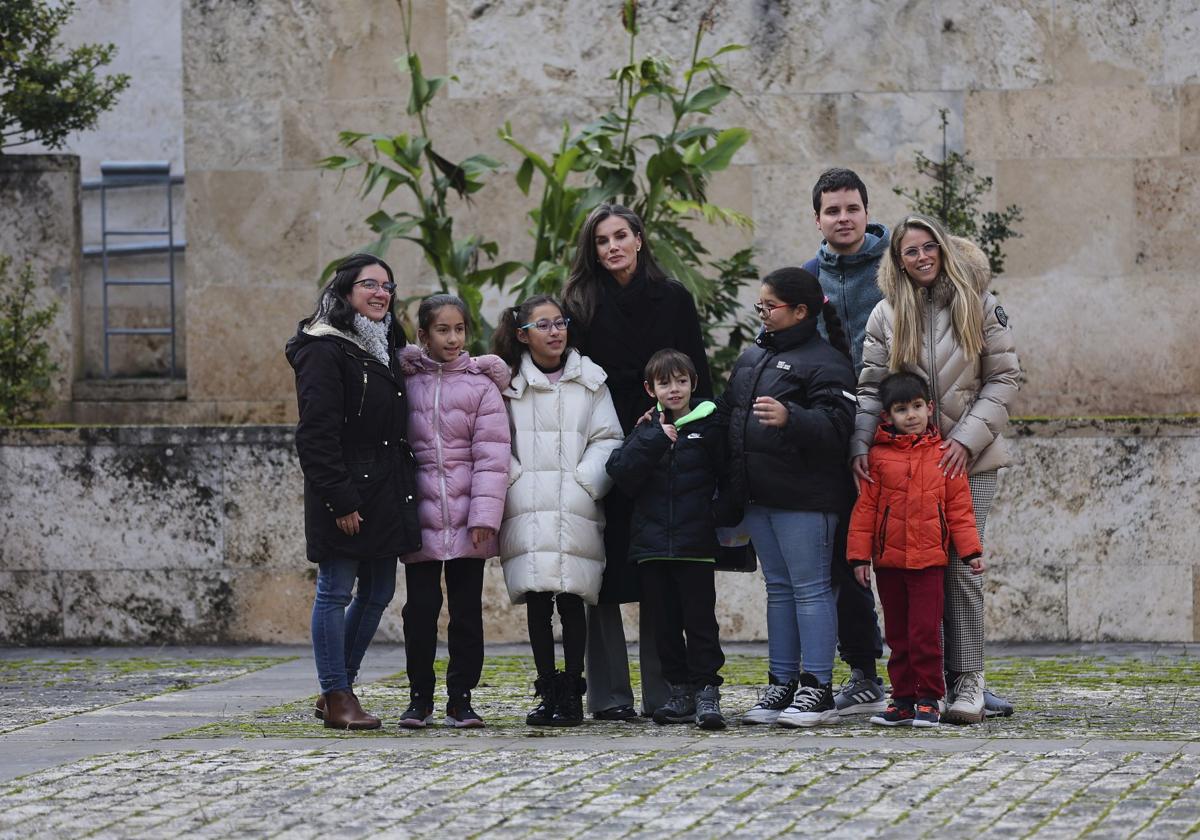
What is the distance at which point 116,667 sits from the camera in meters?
8.74

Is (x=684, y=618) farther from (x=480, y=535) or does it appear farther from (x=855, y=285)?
(x=855, y=285)

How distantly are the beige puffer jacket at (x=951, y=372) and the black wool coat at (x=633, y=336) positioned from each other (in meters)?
0.56

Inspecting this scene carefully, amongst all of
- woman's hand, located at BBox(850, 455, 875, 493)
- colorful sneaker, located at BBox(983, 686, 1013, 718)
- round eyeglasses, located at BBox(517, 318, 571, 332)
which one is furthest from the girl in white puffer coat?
colorful sneaker, located at BBox(983, 686, 1013, 718)

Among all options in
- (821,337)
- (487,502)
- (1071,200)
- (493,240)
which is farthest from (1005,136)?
(487,502)

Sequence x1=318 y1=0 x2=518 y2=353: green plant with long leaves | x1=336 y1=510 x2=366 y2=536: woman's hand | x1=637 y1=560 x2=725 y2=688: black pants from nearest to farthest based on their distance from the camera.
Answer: x1=336 y1=510 x2=366 y2=536: woman's hand, x1=637 y1=560 x2=725 y2=688: black pants, x1=318 y1=0 x2=518 y2=353: green plant with long leaves

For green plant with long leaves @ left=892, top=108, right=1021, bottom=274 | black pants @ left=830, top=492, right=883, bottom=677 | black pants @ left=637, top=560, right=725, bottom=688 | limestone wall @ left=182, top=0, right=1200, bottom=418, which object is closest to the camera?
black pants @ left=637, top=560, right=725, bottom=688

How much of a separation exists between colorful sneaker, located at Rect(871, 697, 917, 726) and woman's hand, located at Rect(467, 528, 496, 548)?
1388 millimetres

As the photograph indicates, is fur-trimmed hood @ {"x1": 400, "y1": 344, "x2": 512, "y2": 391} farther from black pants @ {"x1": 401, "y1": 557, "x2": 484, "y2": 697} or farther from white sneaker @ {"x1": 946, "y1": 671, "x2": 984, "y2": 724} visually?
white sneaker @ {"x1": 946, "y1": 671, "x2": 984, "y2": 724}

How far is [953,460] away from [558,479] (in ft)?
4.27

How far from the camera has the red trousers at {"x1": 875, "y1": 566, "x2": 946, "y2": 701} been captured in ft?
21.0

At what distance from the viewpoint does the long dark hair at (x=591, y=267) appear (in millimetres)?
6793

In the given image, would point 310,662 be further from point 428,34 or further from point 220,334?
point 428,34

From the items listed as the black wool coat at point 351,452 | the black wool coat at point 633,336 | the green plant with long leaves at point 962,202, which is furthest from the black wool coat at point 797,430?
the green plant with long leaves at point 962,202

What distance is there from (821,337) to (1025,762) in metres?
1.79
